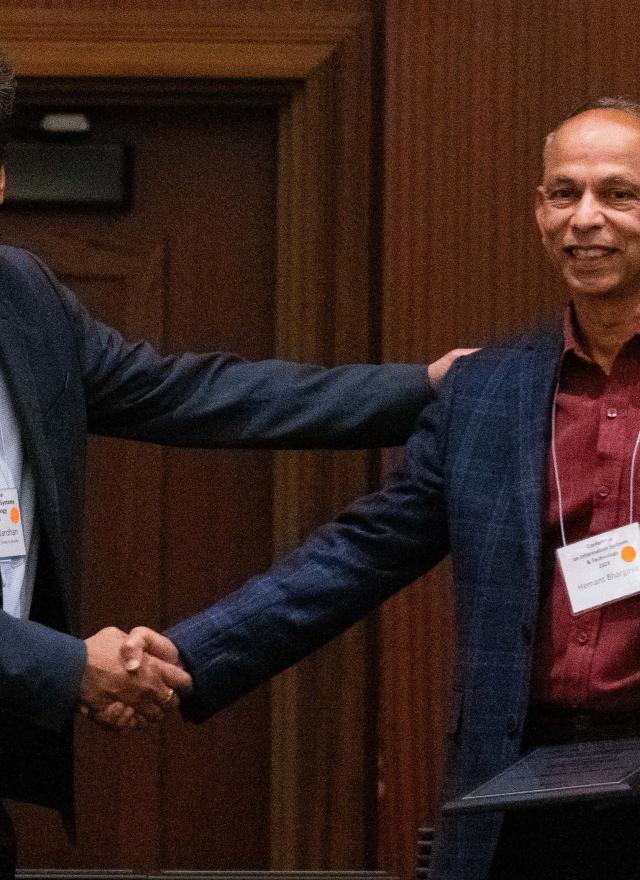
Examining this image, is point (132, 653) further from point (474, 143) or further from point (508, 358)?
point (474, 143)

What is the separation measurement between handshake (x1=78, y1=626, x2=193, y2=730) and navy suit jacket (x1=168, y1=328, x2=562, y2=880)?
0.03 m

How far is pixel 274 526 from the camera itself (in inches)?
135

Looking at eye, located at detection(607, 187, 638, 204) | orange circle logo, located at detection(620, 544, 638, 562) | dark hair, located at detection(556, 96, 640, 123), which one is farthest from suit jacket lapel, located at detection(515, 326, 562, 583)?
dark hair, located at detection(556, 96, 640, 123)

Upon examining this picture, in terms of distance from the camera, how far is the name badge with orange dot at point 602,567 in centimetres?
206

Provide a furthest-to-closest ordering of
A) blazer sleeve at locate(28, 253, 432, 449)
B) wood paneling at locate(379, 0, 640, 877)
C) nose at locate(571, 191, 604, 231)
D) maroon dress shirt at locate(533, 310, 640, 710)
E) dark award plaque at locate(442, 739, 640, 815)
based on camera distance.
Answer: wood paneling at locate(379, 0, 640, 877)
blazer sleeve at locate(28, 253, 432, 449)
nose at locate(571, 191, 604, 231)
maroon dress shirt at locate(533, 310, 640, 710)
dark award plaque at locate(442, 739, 640, 815)

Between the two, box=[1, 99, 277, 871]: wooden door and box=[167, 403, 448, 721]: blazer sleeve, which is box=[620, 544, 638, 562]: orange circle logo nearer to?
box=[167, 403, 448, 721]: blazer sleeve

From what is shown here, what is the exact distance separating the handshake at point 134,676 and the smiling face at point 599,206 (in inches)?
33.7

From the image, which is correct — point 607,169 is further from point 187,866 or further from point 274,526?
point 187,866

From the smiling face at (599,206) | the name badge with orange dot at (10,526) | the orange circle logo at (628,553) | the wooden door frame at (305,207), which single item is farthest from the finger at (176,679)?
the wooden door frame at (305,207)

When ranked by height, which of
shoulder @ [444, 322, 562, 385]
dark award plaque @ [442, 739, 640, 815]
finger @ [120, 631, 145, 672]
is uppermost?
shoulder @ [444, 322, 562, 385]

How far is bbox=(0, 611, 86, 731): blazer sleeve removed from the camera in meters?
2.22

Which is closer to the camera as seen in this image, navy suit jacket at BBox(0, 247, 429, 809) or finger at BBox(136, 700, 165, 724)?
navy suit jacket at BBox(0, 247, 429, 809)

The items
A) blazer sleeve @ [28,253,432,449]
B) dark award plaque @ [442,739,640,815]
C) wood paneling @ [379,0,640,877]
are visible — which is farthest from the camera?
wood paneling @ [379,0,640,877]

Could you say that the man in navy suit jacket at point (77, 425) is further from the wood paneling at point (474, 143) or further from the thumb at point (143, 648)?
the wood paneling at point (474, 143)
